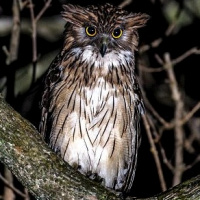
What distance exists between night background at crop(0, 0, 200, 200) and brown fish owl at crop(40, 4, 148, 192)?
0.68 meters

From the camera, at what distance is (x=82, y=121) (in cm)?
394

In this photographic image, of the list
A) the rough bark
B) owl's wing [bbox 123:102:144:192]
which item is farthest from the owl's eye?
the rough bark

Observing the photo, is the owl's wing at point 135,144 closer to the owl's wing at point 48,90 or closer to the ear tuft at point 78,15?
the owl's wing at point 48,90

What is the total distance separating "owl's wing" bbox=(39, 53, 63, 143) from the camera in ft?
13.3

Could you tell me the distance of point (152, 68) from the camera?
17.2 ft

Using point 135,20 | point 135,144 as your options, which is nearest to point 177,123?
point 135,144

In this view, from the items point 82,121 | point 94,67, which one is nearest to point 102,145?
point 82,121

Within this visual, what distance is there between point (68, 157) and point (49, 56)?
5.38 ft

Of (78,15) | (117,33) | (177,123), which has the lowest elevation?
(177,123)

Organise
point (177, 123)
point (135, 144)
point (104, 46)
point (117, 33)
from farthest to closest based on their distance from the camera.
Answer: point (177, 123), point (135, 144), point (117, 33), point (104, 46)

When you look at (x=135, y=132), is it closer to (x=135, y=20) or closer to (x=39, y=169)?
(x=135, y=20)

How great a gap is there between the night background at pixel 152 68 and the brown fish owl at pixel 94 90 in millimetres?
681

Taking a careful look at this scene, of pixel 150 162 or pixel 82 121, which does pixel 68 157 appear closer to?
pixel 82 121

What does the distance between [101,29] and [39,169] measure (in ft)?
4.29
